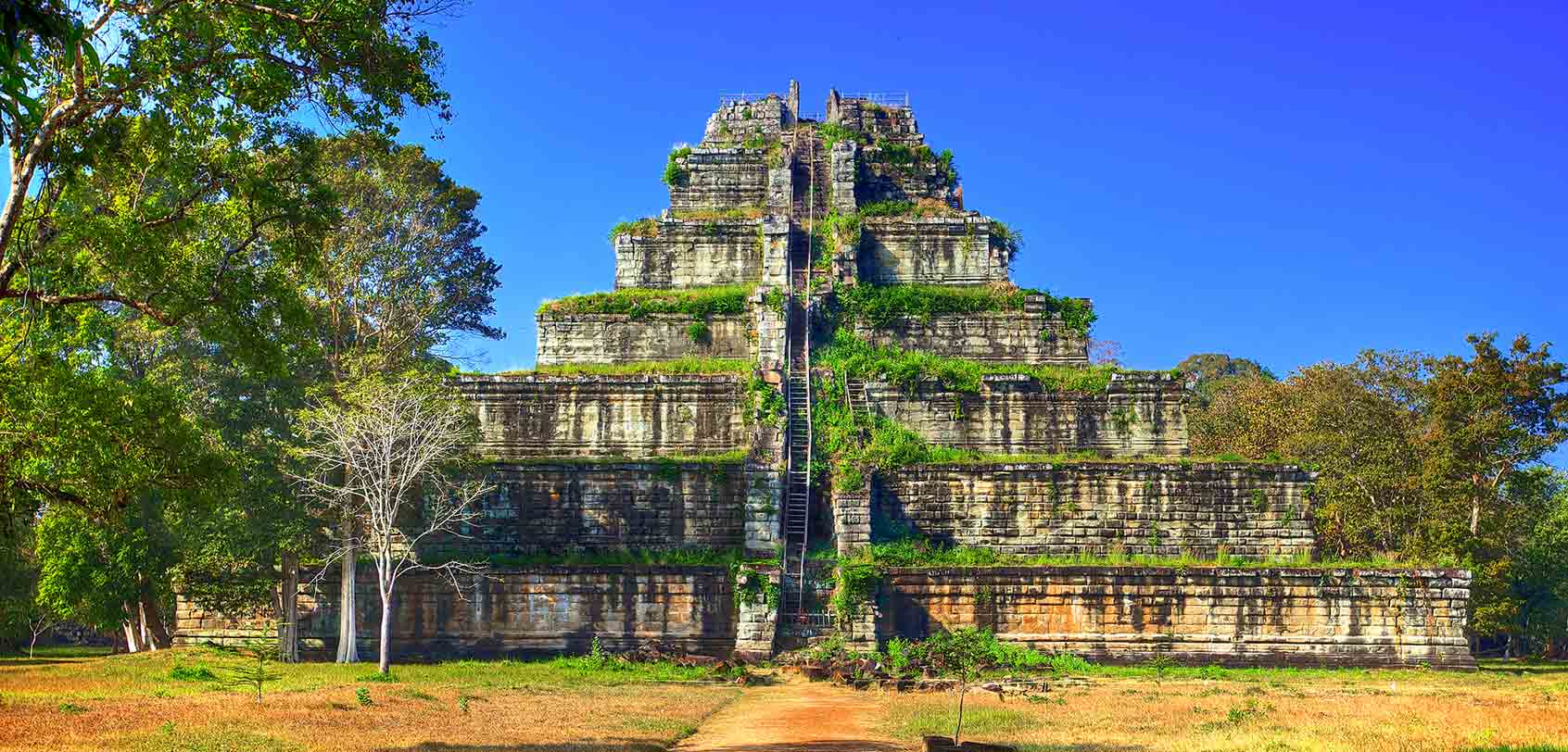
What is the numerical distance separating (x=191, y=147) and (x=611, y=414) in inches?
702

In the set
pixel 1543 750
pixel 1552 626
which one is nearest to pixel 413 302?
pixel 1543 750

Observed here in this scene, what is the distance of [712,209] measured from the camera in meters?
37.4

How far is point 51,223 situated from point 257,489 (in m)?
13.9

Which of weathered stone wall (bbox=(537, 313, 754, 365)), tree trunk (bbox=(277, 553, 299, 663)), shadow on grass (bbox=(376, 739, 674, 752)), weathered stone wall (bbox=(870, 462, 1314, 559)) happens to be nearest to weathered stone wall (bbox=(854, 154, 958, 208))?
weathered stone wall (bbox=(537, 313, 754, 365))

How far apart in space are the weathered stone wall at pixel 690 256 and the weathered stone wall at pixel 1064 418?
7711 mm

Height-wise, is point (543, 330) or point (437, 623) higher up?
point (543, 330)

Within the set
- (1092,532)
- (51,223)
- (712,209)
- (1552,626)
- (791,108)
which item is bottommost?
(1552,626)

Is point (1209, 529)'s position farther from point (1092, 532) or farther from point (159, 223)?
point (159, 223)

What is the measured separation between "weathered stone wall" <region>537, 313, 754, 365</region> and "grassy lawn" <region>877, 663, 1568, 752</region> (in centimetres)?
1254

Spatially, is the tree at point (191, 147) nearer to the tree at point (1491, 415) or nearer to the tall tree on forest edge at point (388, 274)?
the tall tree on forest edge at point (388, 274)

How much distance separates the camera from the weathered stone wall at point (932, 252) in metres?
34.7

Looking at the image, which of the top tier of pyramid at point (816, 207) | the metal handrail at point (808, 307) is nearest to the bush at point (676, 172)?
the top tier of pyramid at point (816, 207)

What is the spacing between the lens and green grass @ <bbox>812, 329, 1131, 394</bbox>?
30.5 meters

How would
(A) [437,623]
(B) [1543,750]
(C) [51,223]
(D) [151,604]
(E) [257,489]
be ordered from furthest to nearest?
(D) [151,604] → (A) [437,623] → (E) [257,489] → (B) [1543,750] → (C) [51,223]
